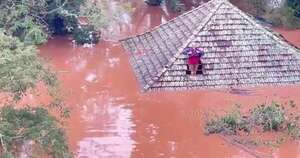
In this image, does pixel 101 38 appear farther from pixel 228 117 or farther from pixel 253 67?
pixel 228 117

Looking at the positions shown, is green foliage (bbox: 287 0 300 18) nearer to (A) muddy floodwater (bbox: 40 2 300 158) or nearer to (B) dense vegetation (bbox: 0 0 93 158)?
(A) muddy floodwater (bbox: 40 2 300 158)

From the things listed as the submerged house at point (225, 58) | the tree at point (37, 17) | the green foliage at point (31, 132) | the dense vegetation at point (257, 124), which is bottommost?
the dense vegetation at point (257, 124)

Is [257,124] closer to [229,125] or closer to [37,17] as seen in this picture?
[229,125]

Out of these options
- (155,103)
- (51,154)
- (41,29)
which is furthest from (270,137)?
(41,29)

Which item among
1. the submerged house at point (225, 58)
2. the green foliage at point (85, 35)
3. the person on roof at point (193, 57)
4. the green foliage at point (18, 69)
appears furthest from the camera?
the green foliage at point (85, 35)

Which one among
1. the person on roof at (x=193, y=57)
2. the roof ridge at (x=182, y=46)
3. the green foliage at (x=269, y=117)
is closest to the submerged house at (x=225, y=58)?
the roof ridge at (x=182, y=46)

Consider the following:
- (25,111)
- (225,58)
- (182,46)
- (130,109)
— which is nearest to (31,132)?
(25,111)

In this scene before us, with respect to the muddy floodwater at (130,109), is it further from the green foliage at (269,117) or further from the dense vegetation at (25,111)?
the dense vegetation at (25,111)

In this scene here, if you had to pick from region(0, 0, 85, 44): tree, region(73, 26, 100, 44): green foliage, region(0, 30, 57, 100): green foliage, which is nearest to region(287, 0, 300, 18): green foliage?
region(73, 26, 100, 44): green foliage
